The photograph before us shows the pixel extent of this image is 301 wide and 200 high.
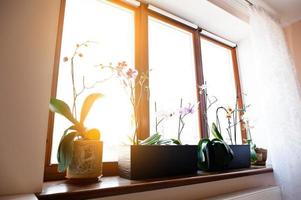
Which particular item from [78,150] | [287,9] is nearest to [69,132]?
[78,150]

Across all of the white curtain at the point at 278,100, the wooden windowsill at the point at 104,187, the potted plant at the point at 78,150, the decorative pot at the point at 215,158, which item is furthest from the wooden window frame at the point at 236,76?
the potted plant at the point at 78,150

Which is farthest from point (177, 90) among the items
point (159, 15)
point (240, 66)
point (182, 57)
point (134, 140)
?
point (240, 66)

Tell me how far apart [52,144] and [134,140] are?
40 cm

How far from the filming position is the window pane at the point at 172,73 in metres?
1.47

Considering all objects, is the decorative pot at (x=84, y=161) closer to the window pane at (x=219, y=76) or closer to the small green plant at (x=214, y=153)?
the small green plant at (x=214, y=153)

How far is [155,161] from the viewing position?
0.92 m

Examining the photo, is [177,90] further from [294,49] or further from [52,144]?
[294,49]

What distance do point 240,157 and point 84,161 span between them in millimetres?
1003

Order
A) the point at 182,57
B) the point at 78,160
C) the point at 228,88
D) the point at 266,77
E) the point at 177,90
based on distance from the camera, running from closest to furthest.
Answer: the point at 78,160, the point at 266,77, the point at 177,90, the point at 182,57, the point at 228,88

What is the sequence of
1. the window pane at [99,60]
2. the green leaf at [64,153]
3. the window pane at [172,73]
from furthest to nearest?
the window pane at [172,73] < the window pane at [99,60] < the green leaf at [64,153]

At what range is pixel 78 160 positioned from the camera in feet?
2.63

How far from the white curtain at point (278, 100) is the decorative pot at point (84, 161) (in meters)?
1.19

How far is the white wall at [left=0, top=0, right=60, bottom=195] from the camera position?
620 mm

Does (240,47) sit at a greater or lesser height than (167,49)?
greater
